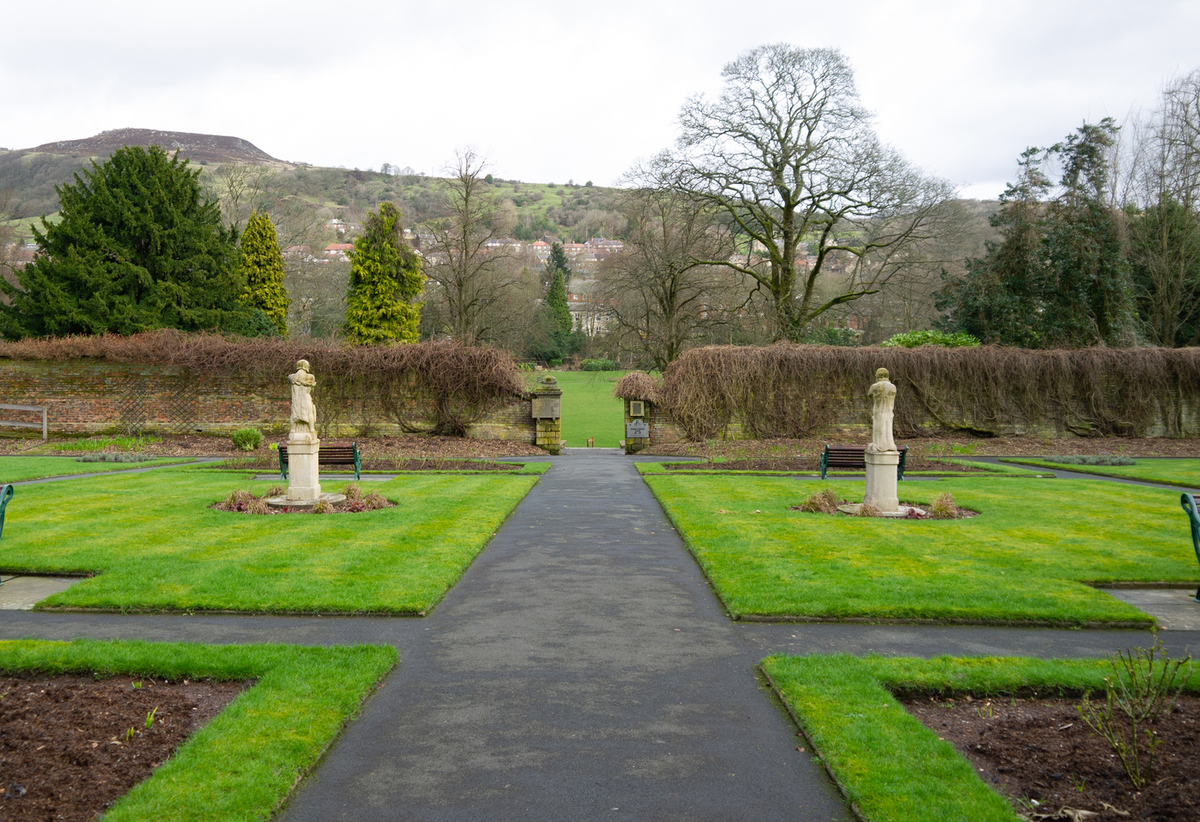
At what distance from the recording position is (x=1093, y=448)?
845 inches

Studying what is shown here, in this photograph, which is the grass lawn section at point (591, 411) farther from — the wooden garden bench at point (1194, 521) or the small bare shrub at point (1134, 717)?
the small bare shrub at point (1134, 717)

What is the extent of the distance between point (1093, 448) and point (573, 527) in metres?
19.0

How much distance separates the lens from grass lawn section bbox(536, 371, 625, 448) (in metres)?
28.2

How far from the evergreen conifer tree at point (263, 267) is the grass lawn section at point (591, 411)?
13.6 m

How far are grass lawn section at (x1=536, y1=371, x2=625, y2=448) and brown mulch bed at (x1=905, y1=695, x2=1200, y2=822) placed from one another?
2115cm

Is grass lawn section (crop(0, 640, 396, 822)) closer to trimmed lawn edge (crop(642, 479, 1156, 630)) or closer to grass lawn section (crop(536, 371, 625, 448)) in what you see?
trimmed lawn edge (crop(642, 479, 1156, 630))

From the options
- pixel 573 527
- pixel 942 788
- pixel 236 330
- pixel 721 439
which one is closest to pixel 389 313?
pixel 236 330

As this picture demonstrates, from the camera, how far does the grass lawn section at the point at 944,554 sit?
20.1 feet

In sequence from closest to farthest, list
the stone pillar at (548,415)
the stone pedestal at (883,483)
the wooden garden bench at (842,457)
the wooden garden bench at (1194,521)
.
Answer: the wooden garden bench at (1194,521), the stone pedestal at (883,483), the wooden garden bench at (842,457), the stone pillar at (548,415)

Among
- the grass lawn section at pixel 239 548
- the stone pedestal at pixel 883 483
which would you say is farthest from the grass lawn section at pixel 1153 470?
the grass lawn section at pixel 239 548

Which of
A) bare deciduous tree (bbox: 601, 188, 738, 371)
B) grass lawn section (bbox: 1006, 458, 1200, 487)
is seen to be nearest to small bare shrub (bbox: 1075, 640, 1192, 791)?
grass lawn section (bbox: 1006, 458, 1200, 487)

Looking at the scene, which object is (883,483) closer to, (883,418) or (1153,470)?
(883,418)

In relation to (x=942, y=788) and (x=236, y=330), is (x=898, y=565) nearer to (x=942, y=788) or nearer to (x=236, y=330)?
(x=942, y=788)

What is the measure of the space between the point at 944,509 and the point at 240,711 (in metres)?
9.37
